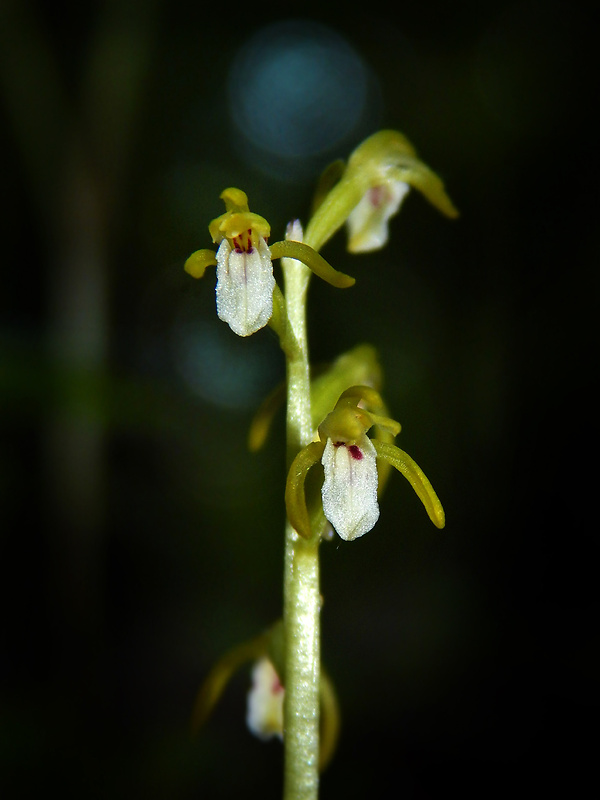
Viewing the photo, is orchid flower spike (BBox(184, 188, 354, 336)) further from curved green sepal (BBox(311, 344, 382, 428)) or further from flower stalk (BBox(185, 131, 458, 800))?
curved green sepal (BBox(311, 344, 382, 428))

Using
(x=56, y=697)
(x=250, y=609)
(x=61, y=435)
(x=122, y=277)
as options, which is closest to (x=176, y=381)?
(x=122, y=277)

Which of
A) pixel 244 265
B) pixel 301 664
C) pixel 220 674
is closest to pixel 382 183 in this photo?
pixel 244 265

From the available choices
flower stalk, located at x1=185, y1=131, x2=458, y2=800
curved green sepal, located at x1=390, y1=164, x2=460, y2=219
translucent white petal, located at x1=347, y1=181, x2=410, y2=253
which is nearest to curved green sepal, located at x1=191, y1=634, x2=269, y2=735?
flower stalk, located at x1=185, y1=131, x2=458, y2=800

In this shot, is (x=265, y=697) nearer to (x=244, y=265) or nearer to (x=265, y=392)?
(x=244, y=265)

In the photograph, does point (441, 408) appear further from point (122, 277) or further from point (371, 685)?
point (122, 277)

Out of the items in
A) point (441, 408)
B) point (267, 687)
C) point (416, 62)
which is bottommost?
point (267, 687)

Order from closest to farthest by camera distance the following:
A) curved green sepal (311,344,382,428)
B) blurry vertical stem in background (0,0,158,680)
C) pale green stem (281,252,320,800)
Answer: pale green stem (281,252,320,800)
curved green sepal (311,344,382,428)
blurry vertical stem in background (0,0,158,680)
